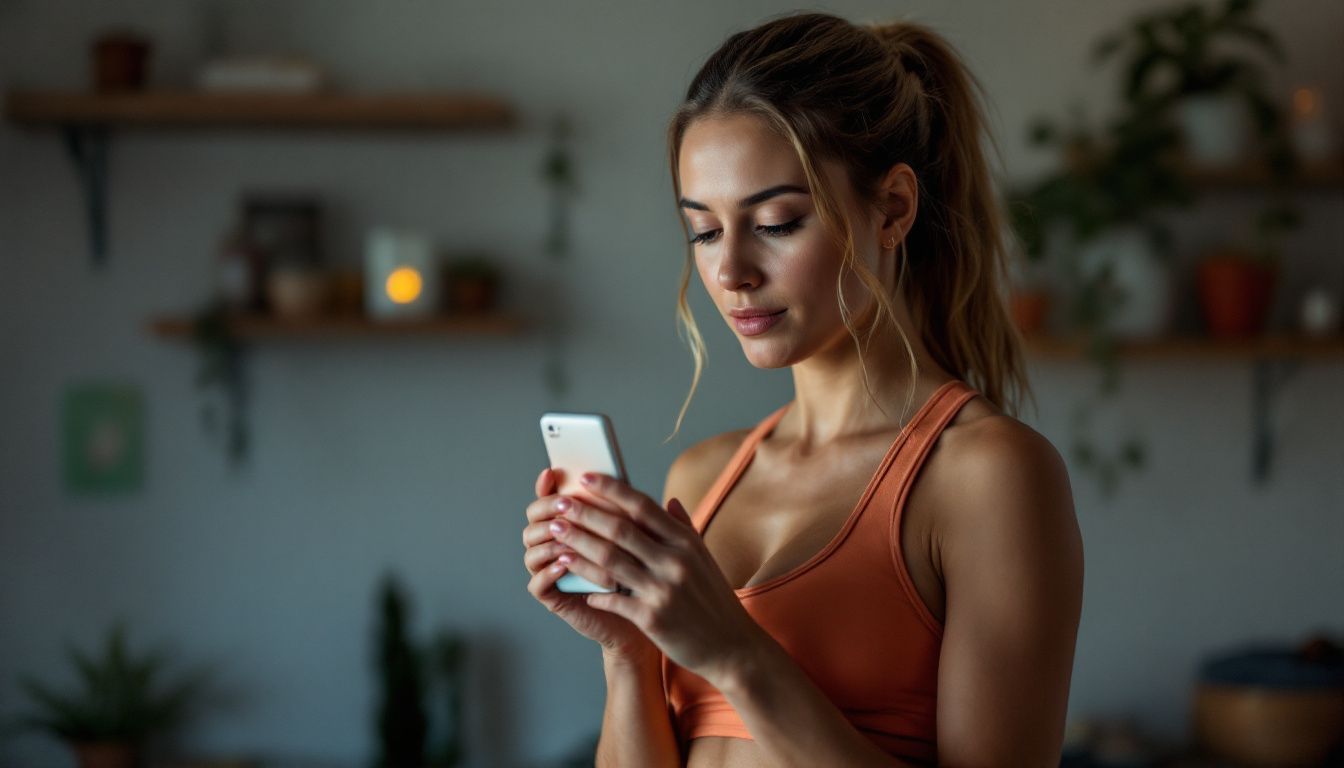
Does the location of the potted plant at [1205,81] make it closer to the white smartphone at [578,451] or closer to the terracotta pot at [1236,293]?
the terracotta pot at [1236,293]

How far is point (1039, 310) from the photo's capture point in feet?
9.32

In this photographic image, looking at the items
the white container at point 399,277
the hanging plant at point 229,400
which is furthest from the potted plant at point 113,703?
the white container at point 399,277

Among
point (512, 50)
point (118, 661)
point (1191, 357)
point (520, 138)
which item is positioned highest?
point (512, 50)

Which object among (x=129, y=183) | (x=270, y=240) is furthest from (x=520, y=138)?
(x=129, y=183)

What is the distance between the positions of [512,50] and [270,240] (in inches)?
27.4

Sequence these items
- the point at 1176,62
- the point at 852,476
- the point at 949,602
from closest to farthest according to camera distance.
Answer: the point at 949,602, the point at 852,476, the point at 1176,62

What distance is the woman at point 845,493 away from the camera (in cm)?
96

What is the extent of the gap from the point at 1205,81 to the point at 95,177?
248 centimetres

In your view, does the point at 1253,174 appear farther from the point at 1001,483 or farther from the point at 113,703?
the point at 113,703

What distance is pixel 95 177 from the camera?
288cm

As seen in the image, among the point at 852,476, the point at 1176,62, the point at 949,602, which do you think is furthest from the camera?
the point at 1176,62

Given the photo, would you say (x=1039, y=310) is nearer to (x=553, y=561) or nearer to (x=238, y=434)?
Result: (x=238, y=434)

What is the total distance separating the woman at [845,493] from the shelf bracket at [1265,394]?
1.90m

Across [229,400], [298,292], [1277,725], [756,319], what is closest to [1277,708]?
[1277,725]
